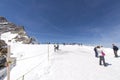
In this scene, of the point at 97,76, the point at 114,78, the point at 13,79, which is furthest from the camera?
the point at 13,79

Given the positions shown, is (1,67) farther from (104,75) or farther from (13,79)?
(104,75)

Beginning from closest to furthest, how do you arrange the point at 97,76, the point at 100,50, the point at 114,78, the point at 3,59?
1. the point at 114,78
2. the point at 97,76
3. the point at 100,50
4. the point at 3,59

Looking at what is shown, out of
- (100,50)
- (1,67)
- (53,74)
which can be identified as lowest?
(1,67)

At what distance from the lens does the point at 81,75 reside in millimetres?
15242

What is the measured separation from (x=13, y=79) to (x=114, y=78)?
17072mm

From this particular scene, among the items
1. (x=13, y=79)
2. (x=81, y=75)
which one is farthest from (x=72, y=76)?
(x=13, y=79)

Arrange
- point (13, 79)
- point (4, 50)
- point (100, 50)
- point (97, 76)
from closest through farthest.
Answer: point (97, 76) < point (100, 50) < point (13, 79) < point (4, 50)

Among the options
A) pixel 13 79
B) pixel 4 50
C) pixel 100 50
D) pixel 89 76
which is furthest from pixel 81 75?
pixel 4 50

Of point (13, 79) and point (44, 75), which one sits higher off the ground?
point (44, 75)

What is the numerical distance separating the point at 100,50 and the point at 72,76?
5.39 metres

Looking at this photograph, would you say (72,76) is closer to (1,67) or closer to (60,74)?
(60,74)

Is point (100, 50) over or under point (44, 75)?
over

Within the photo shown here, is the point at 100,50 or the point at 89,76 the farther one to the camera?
the point at 100,50

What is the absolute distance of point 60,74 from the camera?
1559 centimetres
